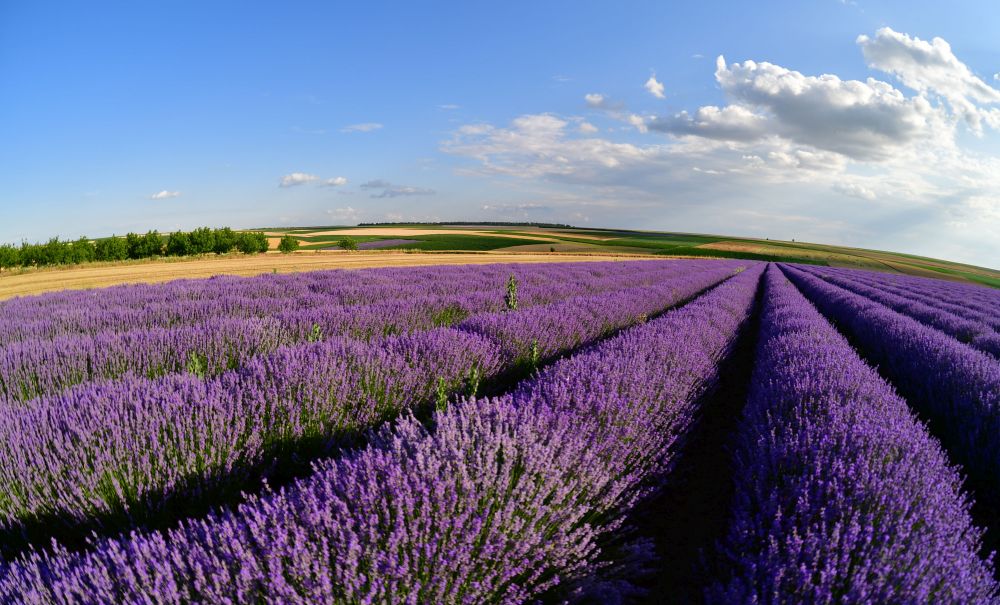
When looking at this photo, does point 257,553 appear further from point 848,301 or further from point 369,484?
point 848,301

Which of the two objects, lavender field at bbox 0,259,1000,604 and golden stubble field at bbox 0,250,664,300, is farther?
golden stubble field at bbox 0,250,664,300

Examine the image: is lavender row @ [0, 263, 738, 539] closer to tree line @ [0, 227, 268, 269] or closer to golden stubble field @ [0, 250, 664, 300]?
golden stubble field @ [0, 250, 664, 300]

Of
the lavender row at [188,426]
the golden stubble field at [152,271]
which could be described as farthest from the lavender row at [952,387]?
the golden stubble field at [152,271]

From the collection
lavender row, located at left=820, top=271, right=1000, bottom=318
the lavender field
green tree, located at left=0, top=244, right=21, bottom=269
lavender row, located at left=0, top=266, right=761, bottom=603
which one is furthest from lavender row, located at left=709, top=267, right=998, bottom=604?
green tree, located at left=0, top=244, right=21, bottom=269

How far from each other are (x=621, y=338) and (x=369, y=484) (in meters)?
2.95

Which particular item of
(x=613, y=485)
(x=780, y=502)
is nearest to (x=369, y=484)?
(x=613, y=485)

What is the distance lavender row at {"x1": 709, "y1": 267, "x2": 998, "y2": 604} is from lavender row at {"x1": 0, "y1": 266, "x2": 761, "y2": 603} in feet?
1.94

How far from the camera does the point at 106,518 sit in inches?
78.2

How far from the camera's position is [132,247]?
30.7 metres

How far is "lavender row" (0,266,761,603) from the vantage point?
1196 mm

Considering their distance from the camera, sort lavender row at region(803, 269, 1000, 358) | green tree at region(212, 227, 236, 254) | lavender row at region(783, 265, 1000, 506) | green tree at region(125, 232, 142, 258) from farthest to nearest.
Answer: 1. green tree at region(212, 227, 236, 254)
2. green tree at region(125, 232, 142, 258)
3. lavender row at region(803, 269, 1000, 358)
4. lavender row at region(783, 265, 1000, 506)

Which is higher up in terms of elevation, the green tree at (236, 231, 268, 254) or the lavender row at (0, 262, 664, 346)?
the green tree at (236, 231, 268, 254)

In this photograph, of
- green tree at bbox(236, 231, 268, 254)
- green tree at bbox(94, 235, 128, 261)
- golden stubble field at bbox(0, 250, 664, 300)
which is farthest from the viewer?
green tree at bbox(236, 231, 268, 254)

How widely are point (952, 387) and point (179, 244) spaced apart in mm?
40977
